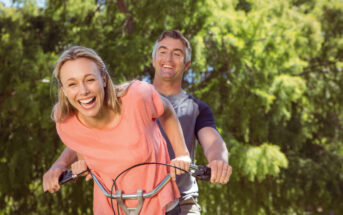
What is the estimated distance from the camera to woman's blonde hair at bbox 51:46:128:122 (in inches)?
66.4

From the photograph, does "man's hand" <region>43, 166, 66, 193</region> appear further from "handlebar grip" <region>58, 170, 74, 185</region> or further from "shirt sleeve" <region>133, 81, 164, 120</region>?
"shirt sleeve" <region>133, 81, 164, 120</region>

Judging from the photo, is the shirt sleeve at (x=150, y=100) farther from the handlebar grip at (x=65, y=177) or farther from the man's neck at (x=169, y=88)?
the man's neck at (x=169, y=88)

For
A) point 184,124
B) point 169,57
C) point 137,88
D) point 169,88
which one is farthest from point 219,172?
point 169,57

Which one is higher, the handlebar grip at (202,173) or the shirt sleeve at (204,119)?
the shirt sleeve at (204,119)

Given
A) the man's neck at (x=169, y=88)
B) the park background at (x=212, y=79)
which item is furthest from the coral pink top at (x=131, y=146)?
the park background at (x=212, y=79)

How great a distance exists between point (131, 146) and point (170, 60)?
0.97 m

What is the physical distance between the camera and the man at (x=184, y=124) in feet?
6.36

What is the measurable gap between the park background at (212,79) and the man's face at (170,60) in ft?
10.4

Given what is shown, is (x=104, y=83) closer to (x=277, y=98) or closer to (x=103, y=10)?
(x=277, y=98)

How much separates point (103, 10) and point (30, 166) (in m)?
2.76

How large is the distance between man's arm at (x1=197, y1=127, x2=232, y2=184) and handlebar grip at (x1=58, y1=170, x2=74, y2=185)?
1.84ft

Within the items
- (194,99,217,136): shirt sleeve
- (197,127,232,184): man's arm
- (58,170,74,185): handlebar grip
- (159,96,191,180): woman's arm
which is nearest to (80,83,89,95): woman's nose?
(159,96,191,180): woman's arm

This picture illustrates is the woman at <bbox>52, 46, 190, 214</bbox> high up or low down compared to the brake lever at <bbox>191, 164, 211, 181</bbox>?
up

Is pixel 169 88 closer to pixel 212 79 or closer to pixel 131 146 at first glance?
pixel 131 146
